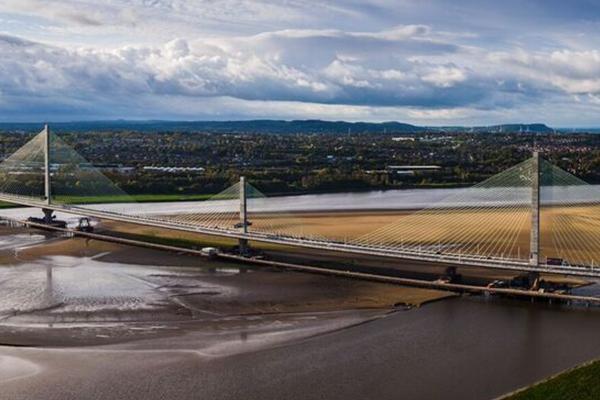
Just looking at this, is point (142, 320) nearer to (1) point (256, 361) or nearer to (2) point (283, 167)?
(1) point (256, 361)

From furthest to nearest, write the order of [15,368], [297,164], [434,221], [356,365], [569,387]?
[297,164], [434,221], [356,365], [15,368], [569,387]

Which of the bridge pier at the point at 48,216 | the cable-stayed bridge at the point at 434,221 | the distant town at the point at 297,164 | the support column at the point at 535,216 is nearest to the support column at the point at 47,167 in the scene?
the cable-stayed bridge at the point at 434,221

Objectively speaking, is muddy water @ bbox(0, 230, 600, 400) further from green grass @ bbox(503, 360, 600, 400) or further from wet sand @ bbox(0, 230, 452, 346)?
green grass @ bbox(503, 360, 600, 400)

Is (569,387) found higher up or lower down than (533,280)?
lower down

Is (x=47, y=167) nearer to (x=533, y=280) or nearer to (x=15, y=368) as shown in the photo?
(x=15, y=368)

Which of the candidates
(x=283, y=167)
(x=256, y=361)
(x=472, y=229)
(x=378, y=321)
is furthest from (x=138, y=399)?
(x=283, y=167)

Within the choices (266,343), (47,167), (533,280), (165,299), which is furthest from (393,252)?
(47,167)

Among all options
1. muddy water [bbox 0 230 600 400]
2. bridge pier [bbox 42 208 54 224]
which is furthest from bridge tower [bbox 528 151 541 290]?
bridge pier [bbox 42 208 54 224]
